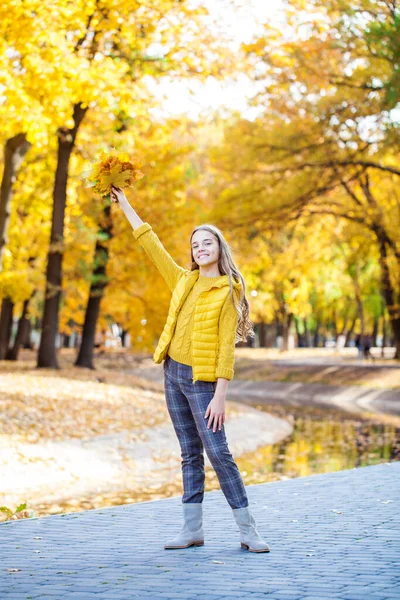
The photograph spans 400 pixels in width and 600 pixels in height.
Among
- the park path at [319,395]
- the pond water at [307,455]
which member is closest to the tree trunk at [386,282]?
the park path at [319,395]

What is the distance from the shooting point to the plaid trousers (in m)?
5.48

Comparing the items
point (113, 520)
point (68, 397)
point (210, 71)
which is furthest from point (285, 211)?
point (113, 520)

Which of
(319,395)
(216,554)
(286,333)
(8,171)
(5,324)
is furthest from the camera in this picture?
(286,333)

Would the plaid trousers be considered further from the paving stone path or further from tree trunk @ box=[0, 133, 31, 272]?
tree trunk @ box=[0, 133, 31, 272]

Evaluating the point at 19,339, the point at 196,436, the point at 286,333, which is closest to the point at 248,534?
the point at 196,436

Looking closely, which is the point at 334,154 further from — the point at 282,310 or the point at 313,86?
the point at 282,310

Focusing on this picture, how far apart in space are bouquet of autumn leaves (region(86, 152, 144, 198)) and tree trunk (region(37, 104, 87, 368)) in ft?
57.0

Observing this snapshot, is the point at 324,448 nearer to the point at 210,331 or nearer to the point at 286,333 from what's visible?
the point at 210,331

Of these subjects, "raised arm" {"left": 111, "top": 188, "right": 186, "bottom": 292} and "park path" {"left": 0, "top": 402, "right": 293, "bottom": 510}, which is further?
"park path" {"left": 0, "top": 402, "right": 293, "bottom": 510}

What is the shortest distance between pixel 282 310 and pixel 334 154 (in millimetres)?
26327

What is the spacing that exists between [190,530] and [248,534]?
411mm

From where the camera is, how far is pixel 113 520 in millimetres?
6734

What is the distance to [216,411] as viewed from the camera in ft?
17.8

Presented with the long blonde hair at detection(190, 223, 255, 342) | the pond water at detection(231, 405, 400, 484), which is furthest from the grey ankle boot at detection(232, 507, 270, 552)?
the pond water at detection(231, 405, 400, 484)
